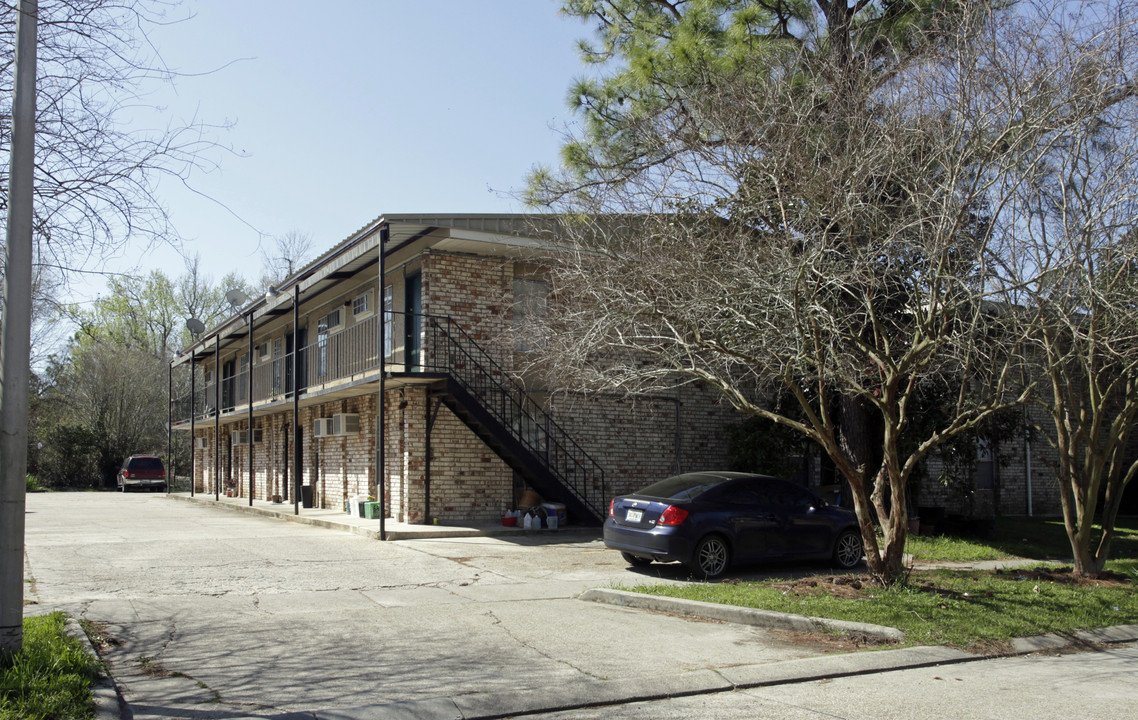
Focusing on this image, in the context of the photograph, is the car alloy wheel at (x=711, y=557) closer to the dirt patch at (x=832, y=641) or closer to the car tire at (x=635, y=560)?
the car tire at (x=635, y=560)

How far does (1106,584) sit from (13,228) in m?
11.6

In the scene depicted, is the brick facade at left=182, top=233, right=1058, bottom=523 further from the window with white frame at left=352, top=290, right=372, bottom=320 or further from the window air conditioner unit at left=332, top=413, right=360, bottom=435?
the window with white frame at left=352, top=290, right=372, bottom=320

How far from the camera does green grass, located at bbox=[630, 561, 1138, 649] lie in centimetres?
807

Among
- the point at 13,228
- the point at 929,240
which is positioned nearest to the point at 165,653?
the point at 13,228

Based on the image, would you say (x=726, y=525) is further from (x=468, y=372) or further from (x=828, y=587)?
(x=468, y=372)

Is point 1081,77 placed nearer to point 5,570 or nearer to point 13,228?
point 13,228

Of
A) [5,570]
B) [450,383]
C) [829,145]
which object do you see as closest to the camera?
[5,570]

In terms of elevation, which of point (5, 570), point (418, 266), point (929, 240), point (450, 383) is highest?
point (418, 266)

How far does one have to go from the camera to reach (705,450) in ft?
67.7

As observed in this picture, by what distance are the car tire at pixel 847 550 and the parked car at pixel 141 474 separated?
34.7 m

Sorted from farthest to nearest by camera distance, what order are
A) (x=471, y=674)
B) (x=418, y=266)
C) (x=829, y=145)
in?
(x=418, y=266), (x=829, y=145), (x=471, y=674)

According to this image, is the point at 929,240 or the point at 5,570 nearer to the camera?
the point at 5,570

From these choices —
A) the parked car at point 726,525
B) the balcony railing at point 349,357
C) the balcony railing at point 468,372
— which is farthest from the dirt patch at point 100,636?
the balcony railing at point 468,372

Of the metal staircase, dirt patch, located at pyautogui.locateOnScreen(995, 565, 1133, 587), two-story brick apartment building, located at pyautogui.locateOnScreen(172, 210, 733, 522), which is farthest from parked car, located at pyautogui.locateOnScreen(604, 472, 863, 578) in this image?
two-story brick apartment building, located at pyautogui.locateOnScreen(172, 210, 733, 522)
